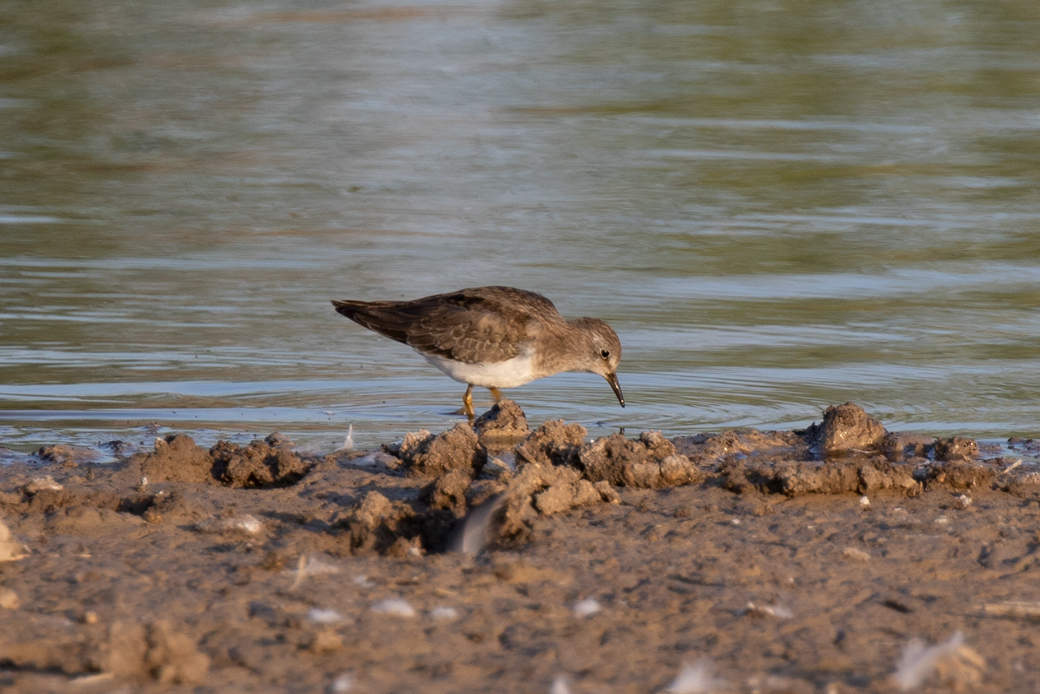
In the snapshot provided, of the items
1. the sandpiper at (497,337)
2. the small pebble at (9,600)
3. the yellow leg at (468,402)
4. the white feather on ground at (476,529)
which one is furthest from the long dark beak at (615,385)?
the small pebble at (9,600)

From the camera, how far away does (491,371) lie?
7.77m

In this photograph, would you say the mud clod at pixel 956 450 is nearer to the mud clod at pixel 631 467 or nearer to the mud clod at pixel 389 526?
the mud clod at pixel 631 467

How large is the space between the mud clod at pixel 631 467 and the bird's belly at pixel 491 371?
2.40m

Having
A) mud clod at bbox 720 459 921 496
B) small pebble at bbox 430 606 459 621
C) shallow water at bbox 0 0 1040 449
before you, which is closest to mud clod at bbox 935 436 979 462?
mud clod at bbox 720 459 921 496

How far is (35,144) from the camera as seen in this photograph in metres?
13.7

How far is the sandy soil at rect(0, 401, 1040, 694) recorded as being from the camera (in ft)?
11.5

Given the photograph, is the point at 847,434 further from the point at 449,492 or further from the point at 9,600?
the point at 9,600

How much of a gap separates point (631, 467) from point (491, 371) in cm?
256

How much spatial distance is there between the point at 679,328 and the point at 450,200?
369 centimetres

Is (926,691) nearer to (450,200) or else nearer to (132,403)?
(132,403)

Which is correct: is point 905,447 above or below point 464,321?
below

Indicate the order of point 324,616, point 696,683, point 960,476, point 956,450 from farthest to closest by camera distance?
point 956,450
point 960,476
point 324,616
point 696,683

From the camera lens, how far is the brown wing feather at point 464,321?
7.83 m

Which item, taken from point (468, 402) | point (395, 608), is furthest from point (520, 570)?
point (468, 402)
